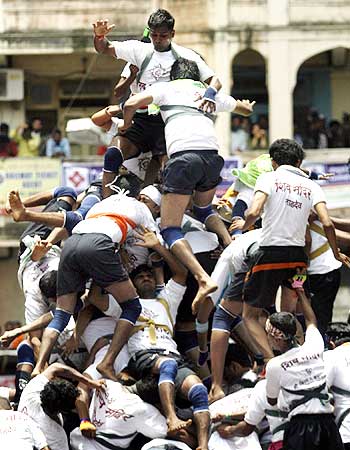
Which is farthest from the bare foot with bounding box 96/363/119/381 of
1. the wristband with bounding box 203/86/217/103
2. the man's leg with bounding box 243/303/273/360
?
the wristband with bounding box 203/86/217/103

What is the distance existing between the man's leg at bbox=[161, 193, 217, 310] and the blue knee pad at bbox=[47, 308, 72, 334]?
1156mm

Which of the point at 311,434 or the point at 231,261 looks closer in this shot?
the point at 311,434

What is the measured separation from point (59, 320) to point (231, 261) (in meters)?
1.77

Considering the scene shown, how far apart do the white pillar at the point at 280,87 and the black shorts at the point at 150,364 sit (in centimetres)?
2153

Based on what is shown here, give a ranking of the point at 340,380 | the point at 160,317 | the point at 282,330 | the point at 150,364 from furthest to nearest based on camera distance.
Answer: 1. the point at 160,317
2. the point at 150,364
3. the point at 340,380
4. the point at 282,330

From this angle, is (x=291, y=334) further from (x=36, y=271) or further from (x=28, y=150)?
(x=28, y=150)

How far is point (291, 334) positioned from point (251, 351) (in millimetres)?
2021

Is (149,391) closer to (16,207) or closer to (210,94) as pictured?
(16,207)

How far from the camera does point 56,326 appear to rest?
13.8 m

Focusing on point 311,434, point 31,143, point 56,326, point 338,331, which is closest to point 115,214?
point 56,326

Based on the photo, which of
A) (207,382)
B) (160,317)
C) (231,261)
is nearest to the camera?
(160,317)

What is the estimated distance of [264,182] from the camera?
13.6 m

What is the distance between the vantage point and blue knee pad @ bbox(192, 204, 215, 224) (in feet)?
49.2

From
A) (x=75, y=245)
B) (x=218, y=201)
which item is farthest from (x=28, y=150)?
(x=75, y=245)
